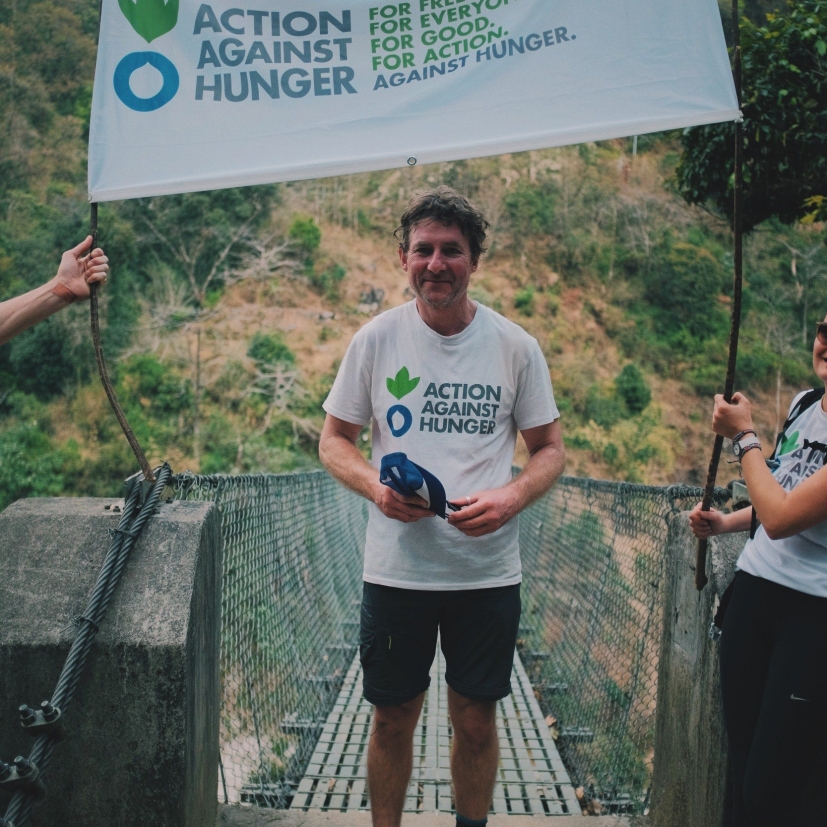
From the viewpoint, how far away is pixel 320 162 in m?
1.46

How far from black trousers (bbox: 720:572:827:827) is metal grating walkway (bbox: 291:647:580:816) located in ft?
3.14

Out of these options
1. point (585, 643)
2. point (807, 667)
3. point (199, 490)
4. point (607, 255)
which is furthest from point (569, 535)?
point (607, 255)

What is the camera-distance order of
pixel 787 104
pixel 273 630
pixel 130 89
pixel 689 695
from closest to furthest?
1. pixel 130 89
2. pixel 689 695
3. pixel 273 630
4. pixel 787 104

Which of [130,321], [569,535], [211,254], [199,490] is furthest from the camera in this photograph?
[211,254]

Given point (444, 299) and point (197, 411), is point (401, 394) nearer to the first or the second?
point (444, 299)

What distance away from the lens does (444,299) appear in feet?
5.00

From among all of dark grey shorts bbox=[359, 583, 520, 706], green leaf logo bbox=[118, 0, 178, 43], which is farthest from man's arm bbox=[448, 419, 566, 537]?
green leaf logo bbox=[118, 0, 178, 43]

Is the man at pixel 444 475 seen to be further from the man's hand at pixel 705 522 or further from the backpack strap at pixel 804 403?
the backpack strap at pixel 804 403

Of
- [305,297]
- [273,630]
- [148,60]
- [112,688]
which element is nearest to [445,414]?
[112,688]

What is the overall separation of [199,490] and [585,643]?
1686 millimetres

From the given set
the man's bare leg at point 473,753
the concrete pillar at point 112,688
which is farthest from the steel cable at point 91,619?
the man's bare leg at point 473,753

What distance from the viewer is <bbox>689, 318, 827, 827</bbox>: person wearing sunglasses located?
4.03 feet

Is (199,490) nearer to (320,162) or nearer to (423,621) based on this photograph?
(423,621)

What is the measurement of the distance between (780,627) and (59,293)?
1.35m
